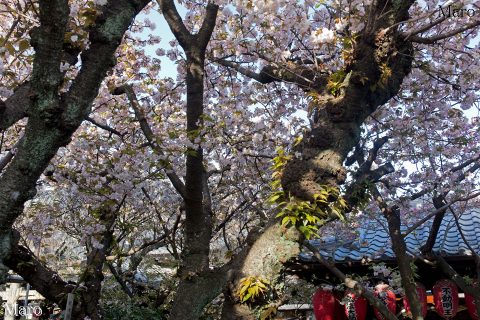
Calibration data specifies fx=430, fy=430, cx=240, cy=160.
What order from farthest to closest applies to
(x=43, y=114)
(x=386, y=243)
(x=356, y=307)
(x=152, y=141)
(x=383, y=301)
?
(x=386, y=243), (x=356, y=307), (x=383, y=301), (x=152, y=141), (x=43, y=114)

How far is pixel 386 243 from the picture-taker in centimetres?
844

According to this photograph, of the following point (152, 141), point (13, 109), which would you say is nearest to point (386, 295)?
point (152, 141)

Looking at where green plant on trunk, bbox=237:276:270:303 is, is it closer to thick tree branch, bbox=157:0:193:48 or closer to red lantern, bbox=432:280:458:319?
thick tree branch, bbox=157:0:193:48

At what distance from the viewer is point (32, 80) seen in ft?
7.82

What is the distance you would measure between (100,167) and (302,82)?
3.57 m

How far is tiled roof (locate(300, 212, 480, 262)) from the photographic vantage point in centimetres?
736

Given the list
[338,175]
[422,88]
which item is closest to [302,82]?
[338,175]

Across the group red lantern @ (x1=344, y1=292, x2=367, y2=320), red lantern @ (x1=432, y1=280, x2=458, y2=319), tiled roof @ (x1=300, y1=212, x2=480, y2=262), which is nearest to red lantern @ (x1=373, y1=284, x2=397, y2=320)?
red lantern @ (x1=344, y1=292, x2=367, y2=320)

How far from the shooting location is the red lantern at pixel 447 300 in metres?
7.08

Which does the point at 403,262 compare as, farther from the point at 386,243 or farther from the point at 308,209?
the point at 308,209

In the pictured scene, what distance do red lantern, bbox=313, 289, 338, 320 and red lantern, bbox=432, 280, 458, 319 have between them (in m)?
1.68

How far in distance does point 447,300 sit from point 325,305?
78.4 inches

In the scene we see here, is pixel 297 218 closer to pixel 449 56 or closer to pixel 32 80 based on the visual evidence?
pixel 32 80

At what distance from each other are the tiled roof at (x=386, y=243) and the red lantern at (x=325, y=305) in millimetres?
631
